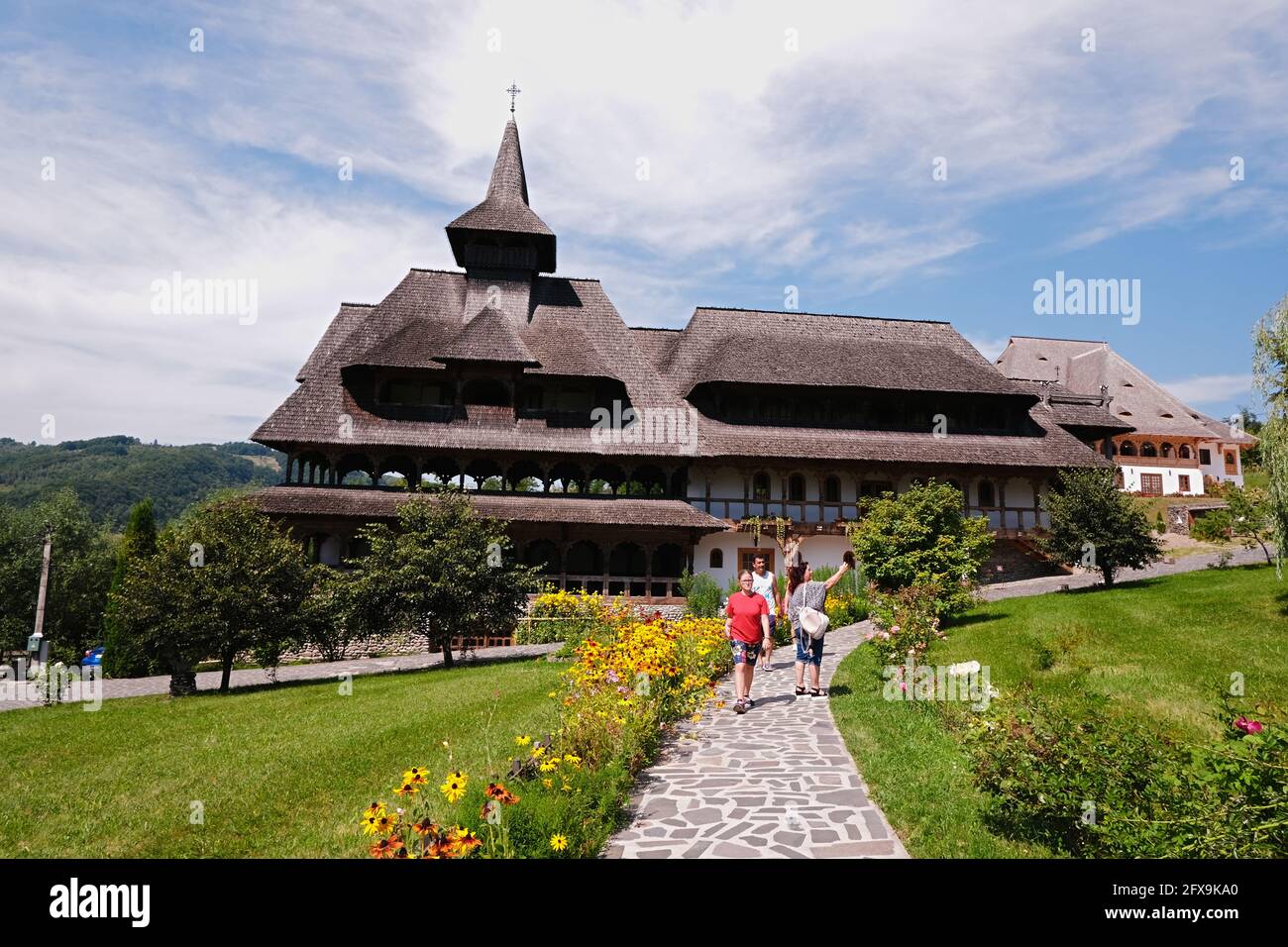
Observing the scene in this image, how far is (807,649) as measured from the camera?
10.5 m

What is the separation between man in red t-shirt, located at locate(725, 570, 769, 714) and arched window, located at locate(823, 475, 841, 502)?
18846mm

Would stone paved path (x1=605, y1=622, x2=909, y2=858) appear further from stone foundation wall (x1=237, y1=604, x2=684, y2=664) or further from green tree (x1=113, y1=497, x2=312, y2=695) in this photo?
stone foundation wall (x1=237, y1=604, x2=684, y2=664)

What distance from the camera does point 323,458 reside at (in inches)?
1016

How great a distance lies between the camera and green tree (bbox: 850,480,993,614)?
16.8m

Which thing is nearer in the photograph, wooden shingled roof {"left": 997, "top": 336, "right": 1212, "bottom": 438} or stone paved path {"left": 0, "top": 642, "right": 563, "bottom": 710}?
stone paved path {"left": 0, "top": 642, "right": 563, "bottom": 710}

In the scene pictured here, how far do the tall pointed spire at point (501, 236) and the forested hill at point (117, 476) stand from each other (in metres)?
103

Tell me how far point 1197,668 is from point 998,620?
5.55 metres

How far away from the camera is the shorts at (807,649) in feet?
33.7

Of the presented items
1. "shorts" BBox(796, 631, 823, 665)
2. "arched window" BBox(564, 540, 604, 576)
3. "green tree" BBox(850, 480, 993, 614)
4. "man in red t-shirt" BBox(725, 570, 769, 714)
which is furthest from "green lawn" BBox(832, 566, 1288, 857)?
"arched window" BBox(564, 540, 604, 576)
